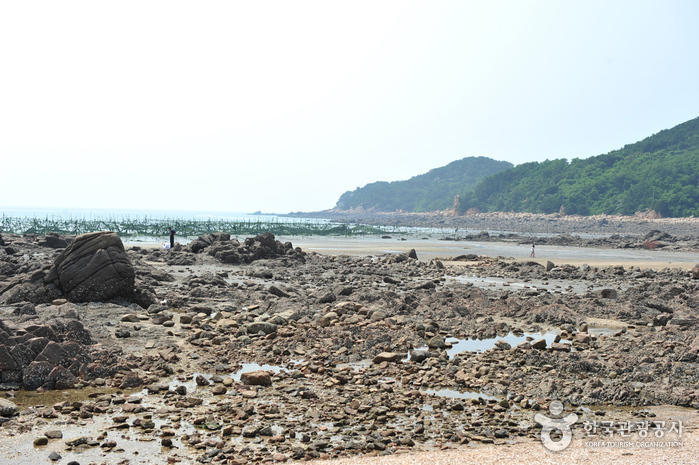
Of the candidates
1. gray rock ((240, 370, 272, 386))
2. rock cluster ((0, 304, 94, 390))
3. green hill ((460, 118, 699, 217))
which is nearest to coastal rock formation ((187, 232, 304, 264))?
rock cluster ((0, 304, 94, 390))

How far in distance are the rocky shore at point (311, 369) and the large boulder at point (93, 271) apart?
96 mm

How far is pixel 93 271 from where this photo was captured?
643 inches

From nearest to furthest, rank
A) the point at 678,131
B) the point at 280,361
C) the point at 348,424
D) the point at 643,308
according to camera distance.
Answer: the point at 348,424 < the point at 280,361 < the point at 643,308 < the point at 678,131

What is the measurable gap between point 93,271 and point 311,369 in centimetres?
969

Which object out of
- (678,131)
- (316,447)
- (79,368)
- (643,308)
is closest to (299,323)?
(79,368)

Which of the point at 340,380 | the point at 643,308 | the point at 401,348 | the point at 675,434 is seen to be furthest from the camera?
the point at 643,308

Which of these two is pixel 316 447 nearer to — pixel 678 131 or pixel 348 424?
pixel 348 424

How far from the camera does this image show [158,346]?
12.3 m

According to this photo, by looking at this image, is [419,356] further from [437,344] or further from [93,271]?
[93,271]

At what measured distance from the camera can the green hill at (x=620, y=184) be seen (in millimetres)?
131750

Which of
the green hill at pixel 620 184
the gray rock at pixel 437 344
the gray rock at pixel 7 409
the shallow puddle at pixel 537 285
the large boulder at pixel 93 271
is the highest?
the green hill at pixel 620 184

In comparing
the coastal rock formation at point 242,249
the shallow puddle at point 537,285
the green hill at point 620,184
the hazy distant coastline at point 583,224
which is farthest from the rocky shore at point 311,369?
the green hill at point 620,184

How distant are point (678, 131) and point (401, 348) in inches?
8200

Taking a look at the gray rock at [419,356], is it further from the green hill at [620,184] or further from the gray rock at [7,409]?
the green hill at [620,184]
